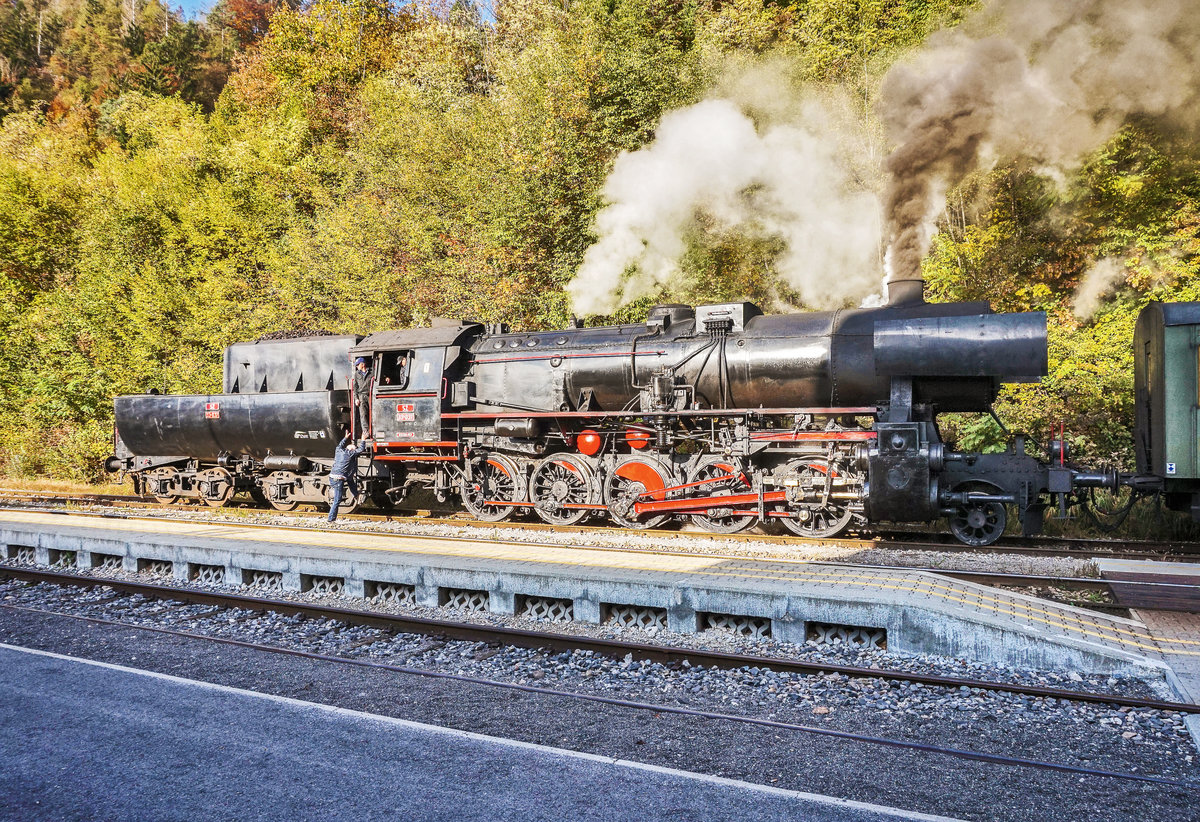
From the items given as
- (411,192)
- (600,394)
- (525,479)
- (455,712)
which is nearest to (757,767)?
(455,712)

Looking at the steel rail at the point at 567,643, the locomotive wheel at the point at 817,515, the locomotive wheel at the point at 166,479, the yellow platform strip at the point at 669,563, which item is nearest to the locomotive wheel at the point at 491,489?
the yellow platform strip at the point at 669,563

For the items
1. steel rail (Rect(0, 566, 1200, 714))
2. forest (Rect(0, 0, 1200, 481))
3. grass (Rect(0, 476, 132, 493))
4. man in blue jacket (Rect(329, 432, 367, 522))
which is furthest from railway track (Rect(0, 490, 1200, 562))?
grass (Rect(0, 476, 132, 493))

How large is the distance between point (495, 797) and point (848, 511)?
7.58m

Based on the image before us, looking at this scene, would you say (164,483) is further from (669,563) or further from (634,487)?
(669,563)

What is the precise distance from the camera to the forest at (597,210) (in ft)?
51.8

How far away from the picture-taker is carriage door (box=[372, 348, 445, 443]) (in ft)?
43.0

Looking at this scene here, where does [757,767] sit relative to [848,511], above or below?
below

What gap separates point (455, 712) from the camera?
548cm

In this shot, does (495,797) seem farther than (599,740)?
No

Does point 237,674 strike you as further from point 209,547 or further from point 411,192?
point 411,192

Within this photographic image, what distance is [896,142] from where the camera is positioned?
13.3 metres

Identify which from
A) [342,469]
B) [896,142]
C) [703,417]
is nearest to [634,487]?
[703,417]

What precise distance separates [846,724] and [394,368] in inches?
420

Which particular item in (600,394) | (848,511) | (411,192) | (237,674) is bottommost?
(237,674)
